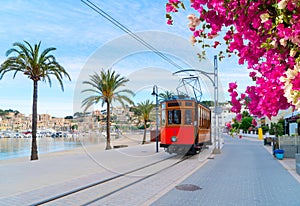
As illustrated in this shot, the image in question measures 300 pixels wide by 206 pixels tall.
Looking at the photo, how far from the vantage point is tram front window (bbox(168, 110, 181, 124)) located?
16016 mm

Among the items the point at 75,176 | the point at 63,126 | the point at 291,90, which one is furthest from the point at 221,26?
the point at 63,126

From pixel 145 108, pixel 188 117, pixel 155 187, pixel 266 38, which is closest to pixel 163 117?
pixel 188 117

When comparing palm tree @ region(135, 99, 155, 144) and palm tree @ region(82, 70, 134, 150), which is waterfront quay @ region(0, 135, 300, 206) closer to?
palm tree @ region(82, 70, 134, 150)

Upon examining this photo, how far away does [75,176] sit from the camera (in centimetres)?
987

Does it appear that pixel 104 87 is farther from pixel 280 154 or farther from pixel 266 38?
pixel 266 38

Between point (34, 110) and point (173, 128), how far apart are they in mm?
7845

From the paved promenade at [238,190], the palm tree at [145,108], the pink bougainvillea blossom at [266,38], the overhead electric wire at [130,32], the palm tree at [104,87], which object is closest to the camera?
the pink bougainvillea blossom at [266,38]

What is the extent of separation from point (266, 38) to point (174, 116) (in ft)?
46.2

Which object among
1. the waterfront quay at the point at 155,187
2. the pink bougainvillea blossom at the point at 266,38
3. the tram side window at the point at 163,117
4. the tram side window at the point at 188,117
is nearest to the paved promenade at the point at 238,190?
the waterfront quay at the point at 155,187

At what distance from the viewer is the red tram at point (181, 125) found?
15672mm

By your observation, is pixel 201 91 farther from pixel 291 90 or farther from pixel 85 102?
pixel 291 90

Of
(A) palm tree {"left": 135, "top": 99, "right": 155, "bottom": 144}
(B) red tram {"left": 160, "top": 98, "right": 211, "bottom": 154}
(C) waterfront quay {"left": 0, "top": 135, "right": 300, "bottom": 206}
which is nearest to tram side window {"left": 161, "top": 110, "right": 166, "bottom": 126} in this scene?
(B) red tram {"left": 160, "top": 98, "right": 211, "bottom": 154}

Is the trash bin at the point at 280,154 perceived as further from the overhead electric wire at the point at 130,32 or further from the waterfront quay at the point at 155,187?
the overhead electric wire at the point at 130,32

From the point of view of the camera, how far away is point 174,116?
16.2 metres
